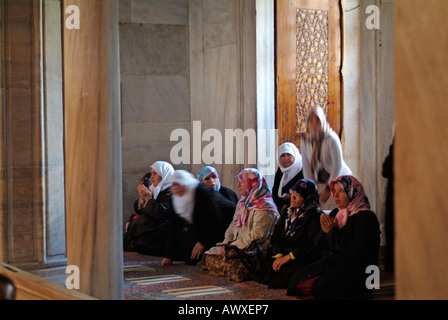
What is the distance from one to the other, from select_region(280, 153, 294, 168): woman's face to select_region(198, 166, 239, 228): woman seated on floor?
645 mm

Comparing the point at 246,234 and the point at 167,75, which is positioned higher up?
the point at 167,75

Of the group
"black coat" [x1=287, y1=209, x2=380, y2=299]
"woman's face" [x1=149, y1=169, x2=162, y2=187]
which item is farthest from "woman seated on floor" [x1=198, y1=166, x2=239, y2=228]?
"black coat" [x1=287, y1=209, x2=380, y2=299]

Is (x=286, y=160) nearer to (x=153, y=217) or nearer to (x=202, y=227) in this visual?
(x=202, y=227)

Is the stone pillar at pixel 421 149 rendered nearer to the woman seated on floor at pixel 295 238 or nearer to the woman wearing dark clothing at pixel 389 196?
the woman seated on floor at pixel 295 238

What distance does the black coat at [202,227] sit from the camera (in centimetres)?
652

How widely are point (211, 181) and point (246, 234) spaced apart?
1139mm

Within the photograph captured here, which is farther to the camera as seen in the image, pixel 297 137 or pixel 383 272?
pixel 297 137

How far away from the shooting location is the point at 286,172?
663cm

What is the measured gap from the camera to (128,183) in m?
8.36

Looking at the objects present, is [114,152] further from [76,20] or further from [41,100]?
[41,100]

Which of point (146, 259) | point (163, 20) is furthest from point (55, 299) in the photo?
point (163, 20)

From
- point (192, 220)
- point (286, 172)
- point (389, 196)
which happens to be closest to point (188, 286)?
point (192, 220)

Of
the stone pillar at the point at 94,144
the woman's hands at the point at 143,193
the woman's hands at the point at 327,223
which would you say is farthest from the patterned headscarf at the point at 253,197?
the stone pillar at the point at 94,144

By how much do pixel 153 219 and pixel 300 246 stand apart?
8.64ft
